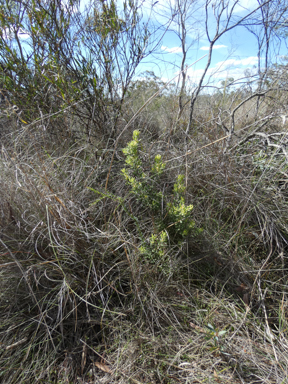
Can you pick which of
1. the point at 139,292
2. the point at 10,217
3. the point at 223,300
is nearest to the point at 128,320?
the point at 139,292

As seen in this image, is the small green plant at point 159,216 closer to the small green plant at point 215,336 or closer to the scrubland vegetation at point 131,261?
the scrubland vegetation at point 131,261

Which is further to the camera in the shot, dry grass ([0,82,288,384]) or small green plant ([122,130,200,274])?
small green plant ([122,130,200,274])

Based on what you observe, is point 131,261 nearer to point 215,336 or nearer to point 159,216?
point 159,216

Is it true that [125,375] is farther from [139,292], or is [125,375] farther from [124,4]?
[124,4]

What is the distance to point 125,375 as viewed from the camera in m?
1.15

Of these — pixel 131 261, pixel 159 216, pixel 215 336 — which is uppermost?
pixel 159 216

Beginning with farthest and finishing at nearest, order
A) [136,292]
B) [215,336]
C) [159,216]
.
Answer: [159,216] → [136,292] → [215,336]

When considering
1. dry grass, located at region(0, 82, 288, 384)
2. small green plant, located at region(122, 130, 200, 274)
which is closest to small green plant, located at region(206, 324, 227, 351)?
dry grass, located at region(0, 82, 288, 384)

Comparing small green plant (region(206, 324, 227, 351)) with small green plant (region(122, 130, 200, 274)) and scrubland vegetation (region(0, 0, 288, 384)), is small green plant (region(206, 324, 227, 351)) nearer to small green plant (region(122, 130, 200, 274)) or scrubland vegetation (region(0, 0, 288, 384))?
scrubland vegetation (region(0, 0, 288, 384))

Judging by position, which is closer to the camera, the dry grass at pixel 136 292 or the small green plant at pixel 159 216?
the dry grass at pixel 136 292

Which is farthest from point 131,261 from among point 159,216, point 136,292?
point 159,216

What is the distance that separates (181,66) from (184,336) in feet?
8.32

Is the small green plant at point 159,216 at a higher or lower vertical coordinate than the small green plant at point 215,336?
higher

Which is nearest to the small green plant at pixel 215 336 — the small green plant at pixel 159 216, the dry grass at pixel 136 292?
the dry grass at pixel 136 292
